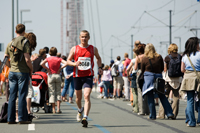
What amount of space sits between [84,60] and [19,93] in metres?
1.57

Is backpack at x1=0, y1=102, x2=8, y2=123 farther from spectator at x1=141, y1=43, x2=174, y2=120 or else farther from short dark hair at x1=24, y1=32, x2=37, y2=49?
spectator at x1=141, y1=43, x2=174, y2=120

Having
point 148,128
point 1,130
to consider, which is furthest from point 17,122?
point 148,128

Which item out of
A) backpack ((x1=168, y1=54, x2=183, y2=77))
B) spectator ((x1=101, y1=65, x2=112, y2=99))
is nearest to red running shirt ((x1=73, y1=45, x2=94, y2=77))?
backpack ((x1=168, y1=54, x2=183, y2=77))

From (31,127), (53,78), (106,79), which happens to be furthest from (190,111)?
(106,79)

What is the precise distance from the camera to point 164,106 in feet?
39.0

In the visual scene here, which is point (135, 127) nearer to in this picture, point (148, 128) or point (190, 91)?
point (148, 128)

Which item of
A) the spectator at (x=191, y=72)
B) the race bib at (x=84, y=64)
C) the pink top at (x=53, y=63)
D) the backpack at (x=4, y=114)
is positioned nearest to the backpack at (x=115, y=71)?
the pink top at (x=53, y=63)

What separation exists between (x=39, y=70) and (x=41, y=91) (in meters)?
1.54

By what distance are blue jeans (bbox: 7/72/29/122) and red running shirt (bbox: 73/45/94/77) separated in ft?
3.72

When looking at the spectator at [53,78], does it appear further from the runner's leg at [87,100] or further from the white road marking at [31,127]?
the runner's leg at [87,100]

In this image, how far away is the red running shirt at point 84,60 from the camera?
1012 cm

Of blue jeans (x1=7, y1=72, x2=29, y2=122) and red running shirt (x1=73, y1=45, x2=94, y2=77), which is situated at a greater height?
red running shirt (x1=73, y1=45, x2=94, y2=77)

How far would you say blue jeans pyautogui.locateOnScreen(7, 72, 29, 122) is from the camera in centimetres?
1025

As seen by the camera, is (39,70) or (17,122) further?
(39,70)
